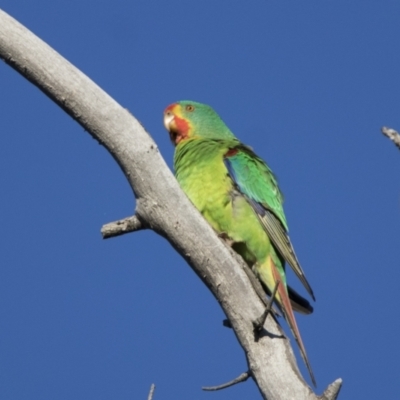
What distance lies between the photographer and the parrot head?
20.6 ft

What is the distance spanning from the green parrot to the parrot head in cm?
72

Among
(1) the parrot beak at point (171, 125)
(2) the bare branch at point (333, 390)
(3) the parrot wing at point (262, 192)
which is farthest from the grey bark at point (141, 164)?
(1) the parrot beak at point (171, 125)

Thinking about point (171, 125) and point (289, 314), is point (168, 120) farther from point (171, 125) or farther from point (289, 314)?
point (289, 314)

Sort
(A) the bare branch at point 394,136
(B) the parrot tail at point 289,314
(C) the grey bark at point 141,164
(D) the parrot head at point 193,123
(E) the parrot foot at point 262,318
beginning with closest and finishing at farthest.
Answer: (A) the bare branch at point 394,136
(E) the parrot foot at point 262,318
(C) the grey bark at point 141,164
(B) the parrot tail at point 289,314
(D) the parrot head at point 193,123

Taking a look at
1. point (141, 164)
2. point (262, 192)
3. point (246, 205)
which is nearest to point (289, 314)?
point (246, 205)

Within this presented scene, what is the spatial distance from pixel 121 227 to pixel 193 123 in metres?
2.79

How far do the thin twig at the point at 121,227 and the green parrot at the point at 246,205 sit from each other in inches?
54.7

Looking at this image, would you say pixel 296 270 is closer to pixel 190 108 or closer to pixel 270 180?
pixel 270 180

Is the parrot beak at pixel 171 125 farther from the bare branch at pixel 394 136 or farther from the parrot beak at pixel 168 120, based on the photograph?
the bare branch at pixel 394 136

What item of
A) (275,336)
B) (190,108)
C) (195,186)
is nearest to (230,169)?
(195,186)

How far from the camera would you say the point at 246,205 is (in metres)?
5.21

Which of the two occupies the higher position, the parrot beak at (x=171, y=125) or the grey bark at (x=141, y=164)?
the parrot beak at (x=171, y=125)

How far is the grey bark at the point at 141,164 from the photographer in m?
3.66

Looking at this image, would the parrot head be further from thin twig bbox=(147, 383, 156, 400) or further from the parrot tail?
thin twig bbox=(147, 383, 156, 400)
